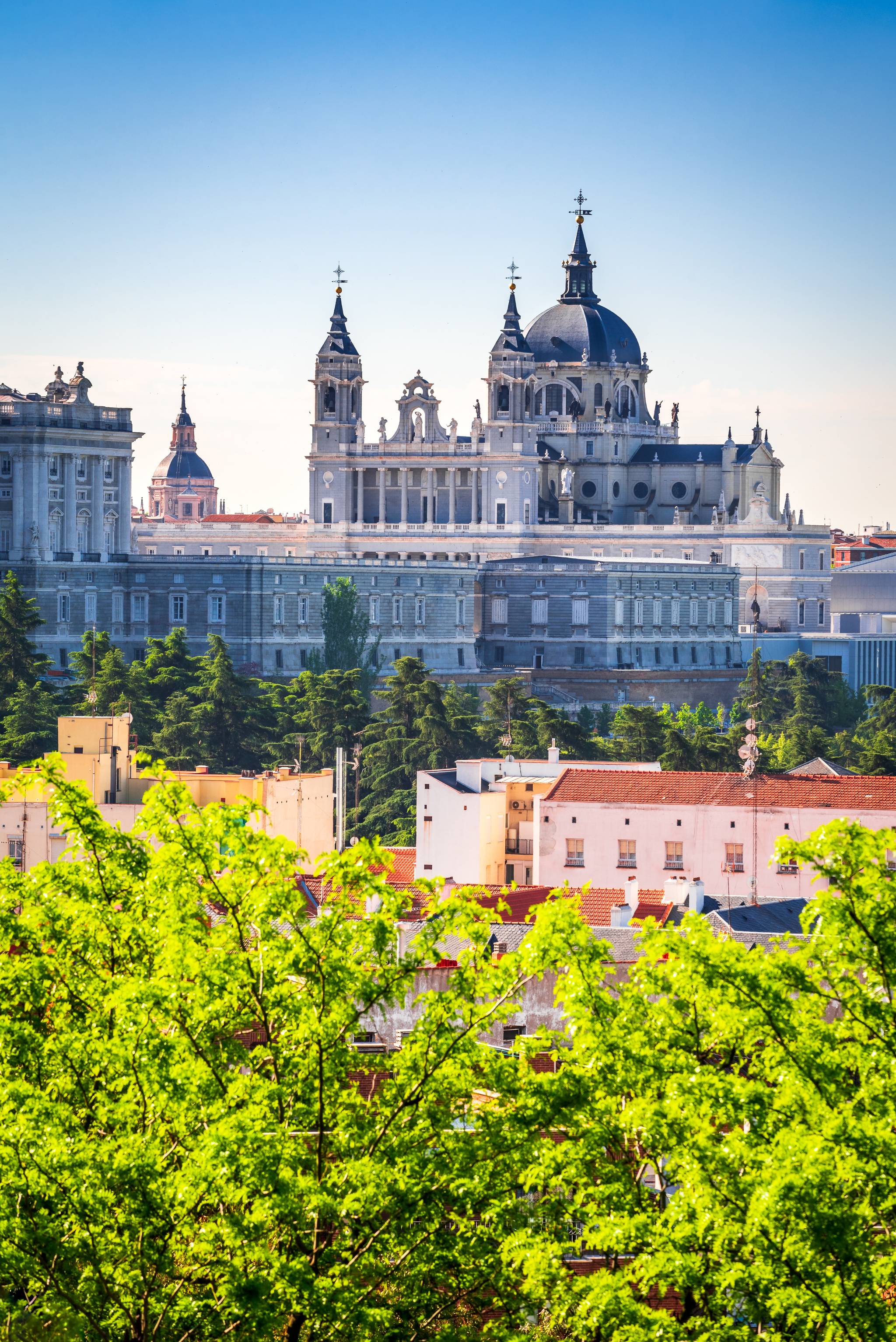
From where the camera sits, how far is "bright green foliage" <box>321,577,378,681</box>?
10850cm

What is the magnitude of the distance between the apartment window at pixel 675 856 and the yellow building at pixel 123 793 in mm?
6425

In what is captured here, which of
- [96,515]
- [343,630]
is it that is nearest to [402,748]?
[343,630]

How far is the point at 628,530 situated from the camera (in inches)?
5394

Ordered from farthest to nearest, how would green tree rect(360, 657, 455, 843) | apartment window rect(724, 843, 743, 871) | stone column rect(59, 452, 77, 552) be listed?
stone column rect(59, 452, 77, 552) → green tree rect(360, 657, 455, 843) → apartment window rect(724, 843, 743, 871)

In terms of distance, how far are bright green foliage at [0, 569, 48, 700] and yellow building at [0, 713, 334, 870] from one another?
31201mm

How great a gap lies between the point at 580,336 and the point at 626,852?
3748 inches

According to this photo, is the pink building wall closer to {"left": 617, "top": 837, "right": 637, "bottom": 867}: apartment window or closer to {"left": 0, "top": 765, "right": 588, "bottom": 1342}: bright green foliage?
{"left": 617, "top": 837, "right": 637, "bottom": 867}: apartment window

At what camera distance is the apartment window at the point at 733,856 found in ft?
167

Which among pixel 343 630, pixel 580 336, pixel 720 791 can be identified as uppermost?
pixel 580 336

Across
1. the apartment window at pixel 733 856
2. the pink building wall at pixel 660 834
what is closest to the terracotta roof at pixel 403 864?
the pink building wall at pixel 660 834

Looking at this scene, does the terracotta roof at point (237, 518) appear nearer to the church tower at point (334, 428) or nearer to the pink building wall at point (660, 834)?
the church tower at point (334, 428)

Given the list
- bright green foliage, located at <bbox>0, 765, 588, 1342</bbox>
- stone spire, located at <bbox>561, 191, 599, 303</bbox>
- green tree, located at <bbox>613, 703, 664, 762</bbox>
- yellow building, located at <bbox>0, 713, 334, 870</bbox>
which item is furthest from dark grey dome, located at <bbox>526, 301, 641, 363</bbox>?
bright green foliage, located at <bbox>0, 765, 588, 1342</bbox>

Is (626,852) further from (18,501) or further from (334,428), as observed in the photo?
(334,428)

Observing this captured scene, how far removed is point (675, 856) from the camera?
51344 millimetres
